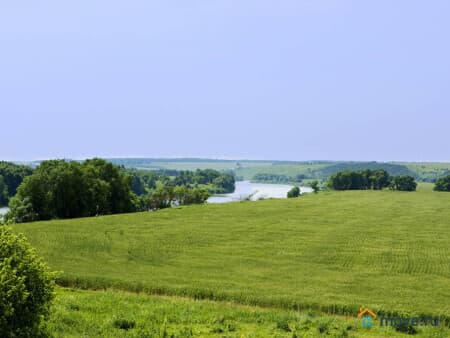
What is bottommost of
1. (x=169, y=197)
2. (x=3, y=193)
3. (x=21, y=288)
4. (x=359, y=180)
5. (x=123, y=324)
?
(x=3, y=193)

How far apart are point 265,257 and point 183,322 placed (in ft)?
83.2

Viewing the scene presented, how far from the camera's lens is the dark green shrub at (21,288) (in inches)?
537

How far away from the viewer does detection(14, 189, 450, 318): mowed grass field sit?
3016 cm

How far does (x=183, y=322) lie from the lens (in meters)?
20.4

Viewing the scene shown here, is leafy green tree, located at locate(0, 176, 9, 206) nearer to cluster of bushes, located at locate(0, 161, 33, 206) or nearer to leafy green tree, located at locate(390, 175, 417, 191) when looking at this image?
cluster of bushes, located at locate(0, 161, 33, 206)

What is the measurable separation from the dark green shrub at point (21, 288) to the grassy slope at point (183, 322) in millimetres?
2630

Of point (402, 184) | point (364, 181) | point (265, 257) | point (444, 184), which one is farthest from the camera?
point (364, 181)

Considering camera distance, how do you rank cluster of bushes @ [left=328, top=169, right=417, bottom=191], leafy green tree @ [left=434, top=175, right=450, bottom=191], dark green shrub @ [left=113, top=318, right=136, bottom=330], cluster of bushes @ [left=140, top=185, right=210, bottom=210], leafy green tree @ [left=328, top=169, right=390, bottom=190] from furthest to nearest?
leafy green tree @ [left=328, top=169, right=390, bottom=190]
cluster of bushes @ [left=328, top=169, right=417, bottom=191]
leafy green tree @ [left=434, top=175, right=450, bottom=191]
cluster of bushes @ [left=140, top=185, right=210, bottom=210]
dark green shrub @ [left=113, top=318, right=136, bottom=330]

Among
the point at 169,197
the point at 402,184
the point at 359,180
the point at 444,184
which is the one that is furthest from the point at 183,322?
the point at 444,184

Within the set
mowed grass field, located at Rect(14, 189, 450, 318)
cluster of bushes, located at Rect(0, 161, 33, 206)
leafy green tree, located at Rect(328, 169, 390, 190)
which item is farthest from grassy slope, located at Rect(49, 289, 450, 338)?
leafy green tree, located at Rect(328, 169, 390, 190)

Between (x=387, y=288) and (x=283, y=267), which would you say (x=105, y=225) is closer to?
(x=283, y=267)

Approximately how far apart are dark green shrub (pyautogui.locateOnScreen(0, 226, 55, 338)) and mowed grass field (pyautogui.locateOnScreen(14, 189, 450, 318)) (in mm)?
15754

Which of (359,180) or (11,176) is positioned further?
(359,180)

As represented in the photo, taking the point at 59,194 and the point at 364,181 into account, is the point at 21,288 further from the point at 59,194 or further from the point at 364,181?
the point at 364,181
